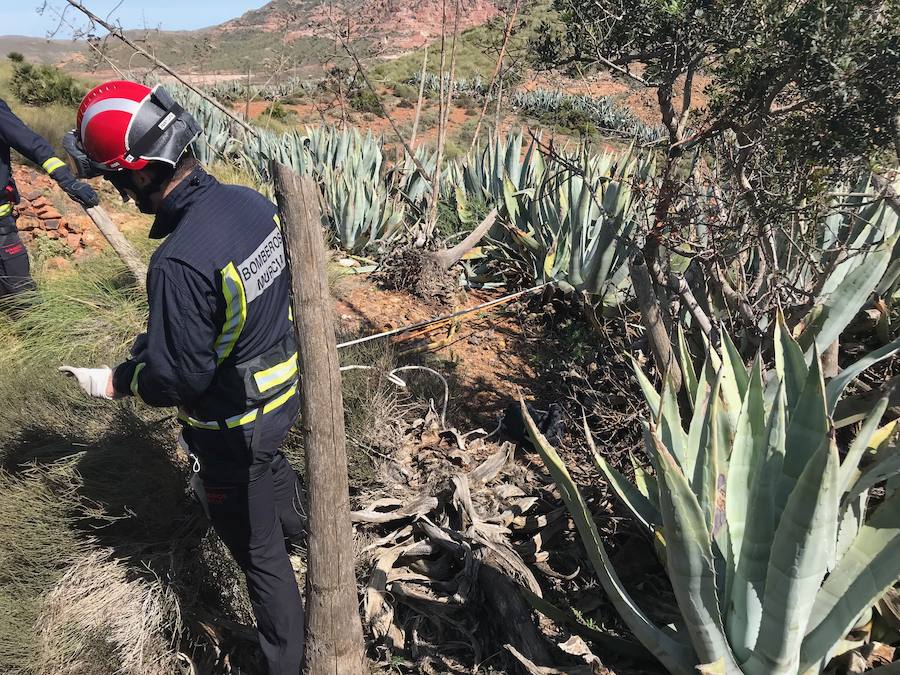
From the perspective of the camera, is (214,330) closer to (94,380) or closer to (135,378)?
(135,378)

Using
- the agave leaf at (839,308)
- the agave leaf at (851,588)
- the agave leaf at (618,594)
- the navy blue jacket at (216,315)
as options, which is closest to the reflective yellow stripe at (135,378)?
the navy blue jacket at (216,315)

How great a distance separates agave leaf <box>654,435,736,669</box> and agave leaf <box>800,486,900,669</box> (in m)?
0.23

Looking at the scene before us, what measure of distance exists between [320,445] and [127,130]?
1.10 metres

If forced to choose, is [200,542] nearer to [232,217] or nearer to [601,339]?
[232,217]

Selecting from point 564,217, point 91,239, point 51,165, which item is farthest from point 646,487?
point 91,239

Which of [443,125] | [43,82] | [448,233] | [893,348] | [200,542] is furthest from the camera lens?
[43,82]

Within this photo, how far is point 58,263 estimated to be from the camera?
616cm

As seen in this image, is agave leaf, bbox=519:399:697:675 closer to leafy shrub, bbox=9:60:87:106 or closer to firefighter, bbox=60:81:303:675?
firefighter, bbox=60:81:303:675

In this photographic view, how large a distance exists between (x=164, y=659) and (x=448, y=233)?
458 centimetres

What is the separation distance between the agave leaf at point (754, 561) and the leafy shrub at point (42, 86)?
15.0 m

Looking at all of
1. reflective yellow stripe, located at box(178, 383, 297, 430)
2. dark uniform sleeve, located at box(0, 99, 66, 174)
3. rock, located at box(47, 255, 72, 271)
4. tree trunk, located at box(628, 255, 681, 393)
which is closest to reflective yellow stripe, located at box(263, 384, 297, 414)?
reflective yellow stripe, located at box(178, 383, 297, 430)

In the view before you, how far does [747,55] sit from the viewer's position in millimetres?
2523

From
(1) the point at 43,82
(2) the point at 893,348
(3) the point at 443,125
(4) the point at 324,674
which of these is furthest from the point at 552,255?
(1) the point at 43,82

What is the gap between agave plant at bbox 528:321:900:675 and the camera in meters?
1.44
